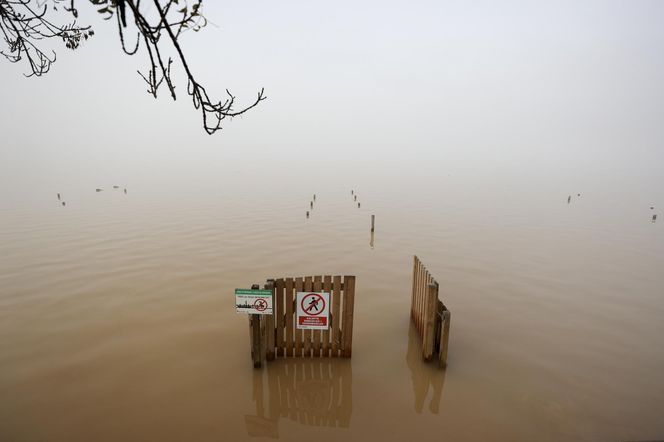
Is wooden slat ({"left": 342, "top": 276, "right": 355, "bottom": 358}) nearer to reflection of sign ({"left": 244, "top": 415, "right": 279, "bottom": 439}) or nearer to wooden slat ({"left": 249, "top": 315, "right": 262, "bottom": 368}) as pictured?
wooden slat ({"left": 249, "top": 315, "right": 262, "bottom": 368})

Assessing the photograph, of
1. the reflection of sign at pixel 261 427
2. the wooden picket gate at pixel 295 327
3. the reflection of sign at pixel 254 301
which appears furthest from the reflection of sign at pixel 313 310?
the reflection of sign at pixel 261 427

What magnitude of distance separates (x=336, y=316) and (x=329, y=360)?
108 cm

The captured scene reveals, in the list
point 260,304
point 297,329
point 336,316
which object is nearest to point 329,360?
point 297,329

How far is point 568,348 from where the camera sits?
280 inches

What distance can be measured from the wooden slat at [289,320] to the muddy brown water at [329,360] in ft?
0.91

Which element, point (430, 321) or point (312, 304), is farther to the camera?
point (430, 321)

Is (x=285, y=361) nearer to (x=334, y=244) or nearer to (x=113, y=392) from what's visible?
(x=113, y=392)

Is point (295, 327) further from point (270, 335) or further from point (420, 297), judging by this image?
point (420, 297)

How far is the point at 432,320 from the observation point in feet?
20.2

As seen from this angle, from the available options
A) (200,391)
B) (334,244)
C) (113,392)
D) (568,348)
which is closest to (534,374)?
(568,348)

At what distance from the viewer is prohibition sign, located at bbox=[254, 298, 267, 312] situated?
556 cm

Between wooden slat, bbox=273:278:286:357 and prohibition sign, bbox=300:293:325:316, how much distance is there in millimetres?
409

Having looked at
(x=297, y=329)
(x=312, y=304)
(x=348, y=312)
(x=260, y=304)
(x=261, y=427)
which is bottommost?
(x=261, y=427)

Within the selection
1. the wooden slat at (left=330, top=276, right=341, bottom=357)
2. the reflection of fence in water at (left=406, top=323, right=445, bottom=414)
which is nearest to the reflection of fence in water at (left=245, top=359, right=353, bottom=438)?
the wooden slat at (left=330, top=276, right=341, bottom=357)
